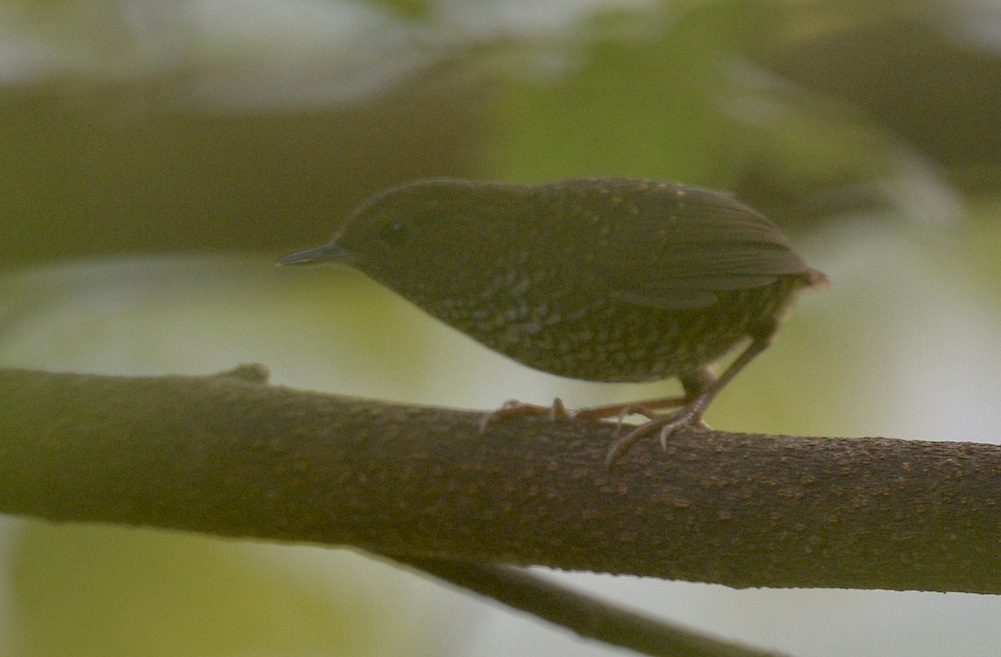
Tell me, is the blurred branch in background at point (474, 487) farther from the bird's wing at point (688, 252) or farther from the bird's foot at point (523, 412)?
the bird's wing at point (688, 252)

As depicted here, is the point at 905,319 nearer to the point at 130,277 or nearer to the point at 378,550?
the point at 378,550

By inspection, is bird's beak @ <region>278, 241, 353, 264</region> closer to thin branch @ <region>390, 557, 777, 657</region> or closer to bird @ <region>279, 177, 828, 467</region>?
bird @ <region>279, 177, 828, 467</region>

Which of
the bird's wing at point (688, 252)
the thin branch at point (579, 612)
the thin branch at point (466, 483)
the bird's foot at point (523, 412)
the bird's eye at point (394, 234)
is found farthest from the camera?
the bird's eye at point (394, 234)

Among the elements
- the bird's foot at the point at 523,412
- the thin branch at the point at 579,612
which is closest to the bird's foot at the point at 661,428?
the bird's foot at the point at 523,412

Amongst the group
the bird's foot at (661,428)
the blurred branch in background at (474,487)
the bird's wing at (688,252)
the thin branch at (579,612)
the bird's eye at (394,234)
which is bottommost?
the thin branch at (579,612)

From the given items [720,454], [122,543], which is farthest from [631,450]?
[122,543]

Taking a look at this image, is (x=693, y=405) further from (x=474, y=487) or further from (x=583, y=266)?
(x=474, y=487)

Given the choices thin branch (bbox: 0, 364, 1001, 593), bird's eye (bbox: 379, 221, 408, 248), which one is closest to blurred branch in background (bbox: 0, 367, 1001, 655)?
thin branch (bbox: 0, 364, 1001, 593)
